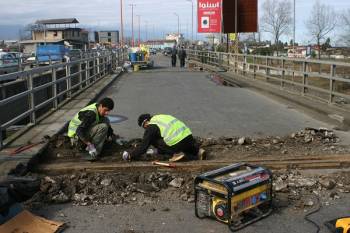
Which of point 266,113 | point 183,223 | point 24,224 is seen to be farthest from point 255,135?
point 24,224

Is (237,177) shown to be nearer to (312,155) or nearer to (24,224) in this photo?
(24,224)

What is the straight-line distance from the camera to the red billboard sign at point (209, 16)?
Answer: 44.1 m

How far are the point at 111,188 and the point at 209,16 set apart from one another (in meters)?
39.4

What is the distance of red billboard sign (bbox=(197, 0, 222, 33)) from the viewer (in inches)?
1737

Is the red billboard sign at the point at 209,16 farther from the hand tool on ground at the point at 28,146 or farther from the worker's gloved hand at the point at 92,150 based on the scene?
the worker's gloved hand at the point at 92,150

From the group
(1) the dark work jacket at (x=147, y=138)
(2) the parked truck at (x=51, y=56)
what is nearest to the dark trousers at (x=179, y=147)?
(1) the dark work jacket at (x=147, y=138)

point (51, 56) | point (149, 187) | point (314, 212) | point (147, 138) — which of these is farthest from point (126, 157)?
point (51, 56)

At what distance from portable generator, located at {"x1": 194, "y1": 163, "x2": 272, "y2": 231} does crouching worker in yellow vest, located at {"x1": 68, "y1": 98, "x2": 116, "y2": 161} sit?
2666 mm

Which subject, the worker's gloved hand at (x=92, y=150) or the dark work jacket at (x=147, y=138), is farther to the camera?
the worker's gloved hand at (x=92, y=150)

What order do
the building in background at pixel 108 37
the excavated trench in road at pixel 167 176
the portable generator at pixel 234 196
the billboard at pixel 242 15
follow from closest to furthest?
the portable generator at pixel 234 196
the excavated trench in road at pixel 167 176
the billboard at pixel 242 15
the building in background at pixel 108 37

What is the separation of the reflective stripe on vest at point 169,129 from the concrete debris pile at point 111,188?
734 mm

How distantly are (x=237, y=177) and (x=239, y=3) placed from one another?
37.3 meters

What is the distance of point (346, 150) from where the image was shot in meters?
8.34

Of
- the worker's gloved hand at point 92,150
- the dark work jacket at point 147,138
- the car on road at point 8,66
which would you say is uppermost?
the car on road at point 8,66
